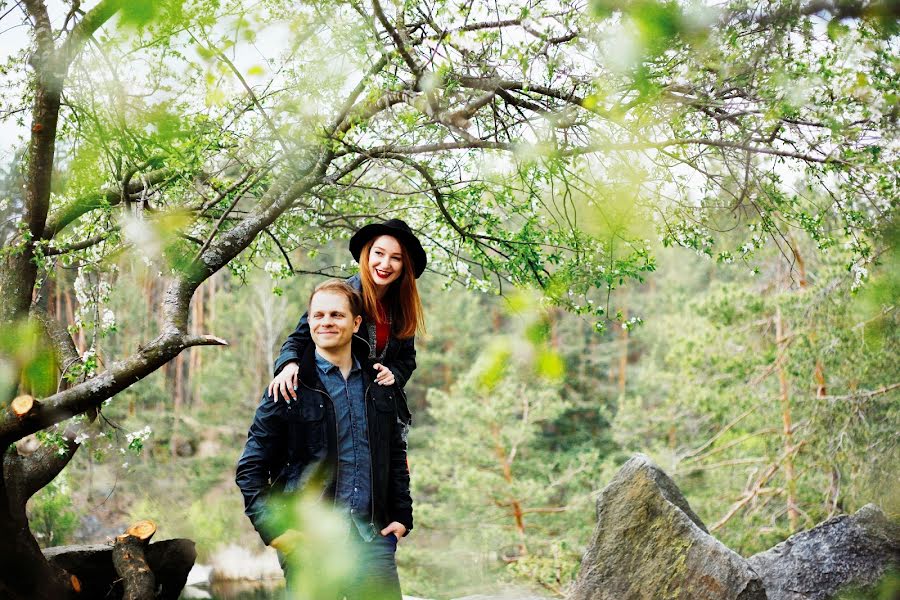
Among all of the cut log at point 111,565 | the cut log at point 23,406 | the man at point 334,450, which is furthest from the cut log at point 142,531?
the man at point 334,450

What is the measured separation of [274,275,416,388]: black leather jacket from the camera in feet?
8.57

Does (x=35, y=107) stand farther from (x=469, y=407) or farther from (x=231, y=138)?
(x=469, y=407)

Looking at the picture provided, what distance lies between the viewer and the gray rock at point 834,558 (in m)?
4.09

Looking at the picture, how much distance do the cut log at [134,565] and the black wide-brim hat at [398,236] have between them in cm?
250

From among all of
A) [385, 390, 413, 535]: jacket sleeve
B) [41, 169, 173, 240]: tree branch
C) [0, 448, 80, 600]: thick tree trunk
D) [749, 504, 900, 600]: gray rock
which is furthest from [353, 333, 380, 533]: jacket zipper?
[749, 504, 900, 600]: gray rock

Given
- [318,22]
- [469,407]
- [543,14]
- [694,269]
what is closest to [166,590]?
[318,22]

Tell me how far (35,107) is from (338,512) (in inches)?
91.3

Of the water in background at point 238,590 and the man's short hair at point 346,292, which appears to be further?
the water in background at point 238,590

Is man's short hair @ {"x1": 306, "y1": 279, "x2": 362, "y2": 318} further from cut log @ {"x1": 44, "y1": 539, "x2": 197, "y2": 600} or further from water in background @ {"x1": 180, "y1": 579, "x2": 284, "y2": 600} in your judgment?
water in background @ {"x1": 180, "y1": 579, "x2": 284, "y2": 600}

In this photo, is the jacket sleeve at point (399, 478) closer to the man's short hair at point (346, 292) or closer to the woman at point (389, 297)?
the woman at point (389, 297)

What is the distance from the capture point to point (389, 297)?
9.67 feet

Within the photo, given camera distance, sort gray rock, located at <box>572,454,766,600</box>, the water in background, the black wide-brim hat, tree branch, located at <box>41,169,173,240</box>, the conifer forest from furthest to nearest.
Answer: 1. the water in background
2. tree branch, located at <box>41,169,173,240</box>
3. gray rock, located at <box>572,454,766,600</box>
4. the black wide-brim hat
5. the conifer forest

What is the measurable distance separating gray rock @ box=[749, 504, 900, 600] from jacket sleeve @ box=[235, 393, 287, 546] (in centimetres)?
267

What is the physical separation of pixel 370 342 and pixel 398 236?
0.40 metres
